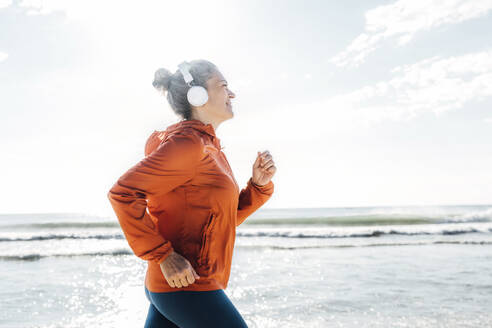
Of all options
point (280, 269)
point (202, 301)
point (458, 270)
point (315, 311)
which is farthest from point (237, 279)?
point (202, 301)

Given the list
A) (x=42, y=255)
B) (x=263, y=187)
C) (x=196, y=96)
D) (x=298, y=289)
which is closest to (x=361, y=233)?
(x=298, y=289)

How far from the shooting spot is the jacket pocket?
1.30 metres

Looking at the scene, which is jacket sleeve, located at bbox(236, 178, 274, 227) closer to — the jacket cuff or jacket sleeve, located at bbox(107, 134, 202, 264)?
the jacket cuff

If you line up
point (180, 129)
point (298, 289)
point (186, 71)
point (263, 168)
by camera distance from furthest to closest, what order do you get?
point (298, 289)
point (263, 168)
point (186, 71)
point (180, 129)

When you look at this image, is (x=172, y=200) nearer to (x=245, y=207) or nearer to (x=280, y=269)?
(x=245, y=207)

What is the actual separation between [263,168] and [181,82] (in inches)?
19.6

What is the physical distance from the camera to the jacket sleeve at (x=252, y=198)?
70.0 inches

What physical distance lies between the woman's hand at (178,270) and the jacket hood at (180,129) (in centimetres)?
41

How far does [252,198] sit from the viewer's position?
179 centimetres

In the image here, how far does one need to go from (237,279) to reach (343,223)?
52.9 feet

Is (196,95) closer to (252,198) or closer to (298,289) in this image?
(252,198)

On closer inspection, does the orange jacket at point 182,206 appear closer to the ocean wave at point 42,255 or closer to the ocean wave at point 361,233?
the ocean wave at point 42,255

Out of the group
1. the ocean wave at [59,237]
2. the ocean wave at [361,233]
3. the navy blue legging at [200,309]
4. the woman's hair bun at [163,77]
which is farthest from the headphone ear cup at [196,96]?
the ocean wave at [59,237]

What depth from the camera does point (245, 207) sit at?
5.84 feet
